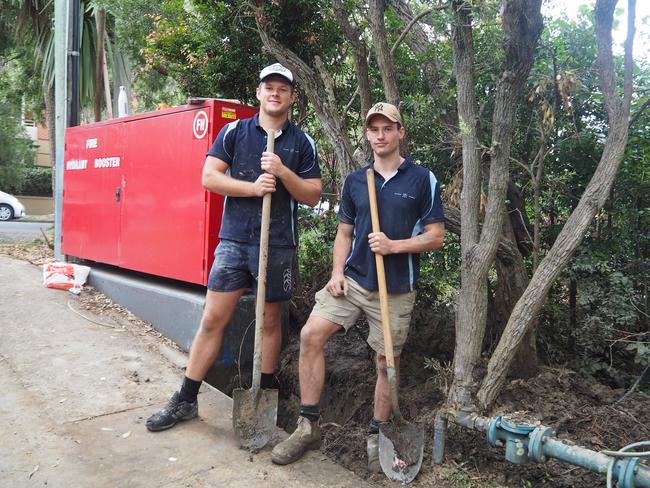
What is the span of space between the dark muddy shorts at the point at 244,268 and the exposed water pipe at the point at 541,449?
123 centimetres

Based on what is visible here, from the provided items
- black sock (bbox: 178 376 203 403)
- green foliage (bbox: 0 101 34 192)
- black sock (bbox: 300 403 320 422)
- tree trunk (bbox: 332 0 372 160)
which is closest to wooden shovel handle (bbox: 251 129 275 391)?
black sock (bbox: 300 403 320 422)

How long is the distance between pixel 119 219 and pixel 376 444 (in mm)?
3702

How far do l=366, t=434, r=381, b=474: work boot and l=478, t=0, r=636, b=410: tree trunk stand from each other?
785 mm

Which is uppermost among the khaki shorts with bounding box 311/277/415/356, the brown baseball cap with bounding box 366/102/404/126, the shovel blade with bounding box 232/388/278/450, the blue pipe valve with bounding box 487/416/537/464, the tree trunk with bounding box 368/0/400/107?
the tree trunk with bounding box 368/0/400/107

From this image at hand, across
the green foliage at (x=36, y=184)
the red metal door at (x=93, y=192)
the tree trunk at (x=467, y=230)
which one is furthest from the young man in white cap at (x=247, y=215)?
the green foliage at (x=36, y=184)

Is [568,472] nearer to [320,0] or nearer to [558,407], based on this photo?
[558,407]

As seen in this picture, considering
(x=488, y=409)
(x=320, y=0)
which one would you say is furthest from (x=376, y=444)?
(x=320, y=0)

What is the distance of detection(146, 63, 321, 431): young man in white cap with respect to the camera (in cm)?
342

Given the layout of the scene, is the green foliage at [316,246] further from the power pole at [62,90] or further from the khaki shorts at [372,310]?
the power pole at [62,90]

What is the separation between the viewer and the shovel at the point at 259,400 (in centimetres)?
324

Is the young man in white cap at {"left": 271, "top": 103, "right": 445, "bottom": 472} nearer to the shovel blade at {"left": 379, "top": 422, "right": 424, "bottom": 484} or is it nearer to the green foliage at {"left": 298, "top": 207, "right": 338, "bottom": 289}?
the shovel blade at {"left": 379, "top": 422, "right": 424, "bottom": 484}

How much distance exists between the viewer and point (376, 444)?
10.5 feet

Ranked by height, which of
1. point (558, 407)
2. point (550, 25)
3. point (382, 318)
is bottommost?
point (558, 407)

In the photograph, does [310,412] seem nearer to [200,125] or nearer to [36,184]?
[200,125]
